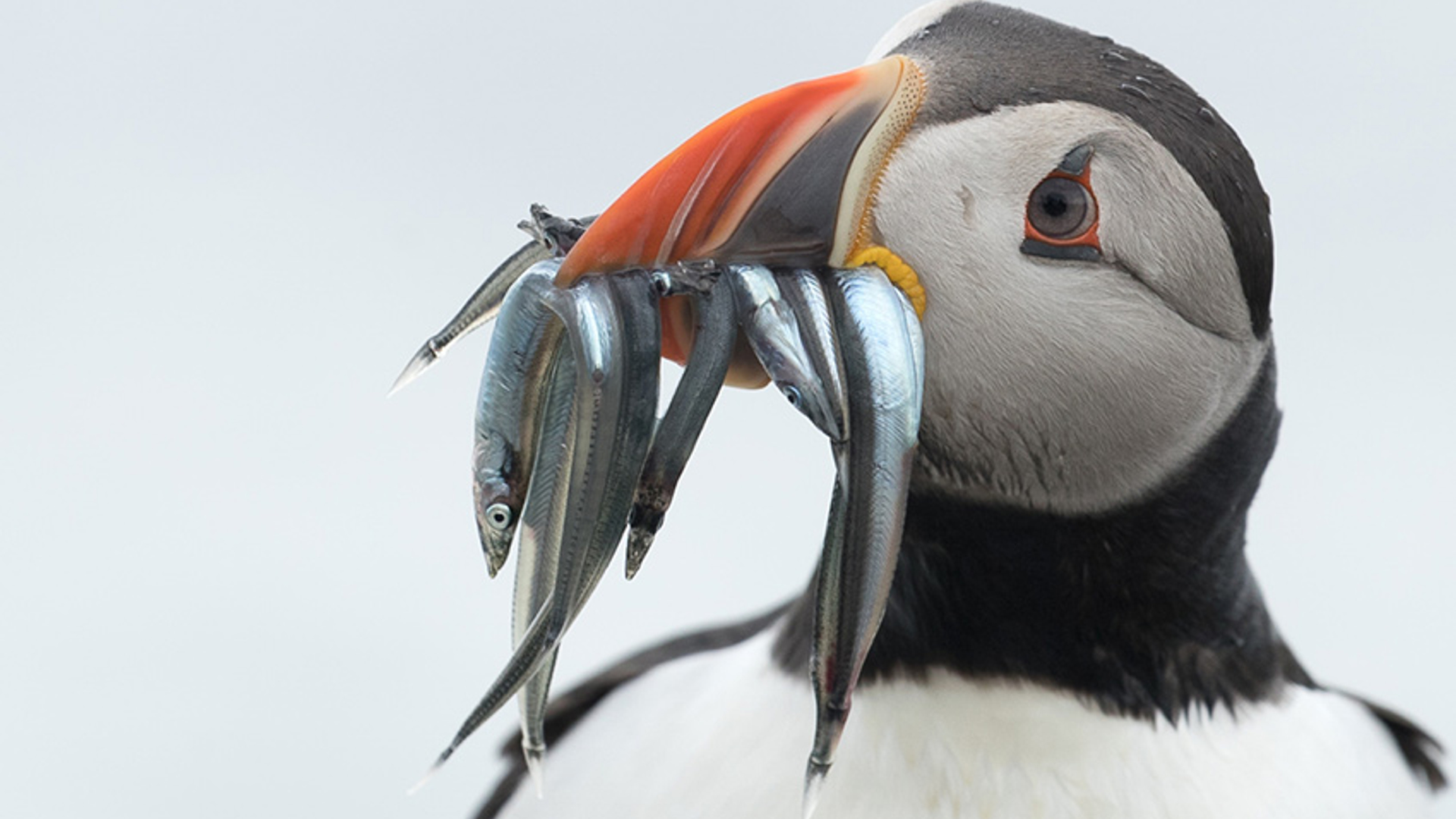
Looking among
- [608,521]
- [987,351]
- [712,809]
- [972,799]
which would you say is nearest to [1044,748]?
[972,799]

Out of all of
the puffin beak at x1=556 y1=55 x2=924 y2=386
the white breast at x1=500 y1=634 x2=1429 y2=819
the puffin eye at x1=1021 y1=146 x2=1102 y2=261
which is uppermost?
the puffin beak at x1=556 y1=55 x2=924 y2=386

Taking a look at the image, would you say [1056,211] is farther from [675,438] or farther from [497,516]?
[497,516]

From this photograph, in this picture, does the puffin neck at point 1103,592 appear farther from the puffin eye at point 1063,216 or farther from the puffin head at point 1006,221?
the puffin eye at point 1063,216

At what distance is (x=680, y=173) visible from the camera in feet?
3.84

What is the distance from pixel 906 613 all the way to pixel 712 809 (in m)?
0.28

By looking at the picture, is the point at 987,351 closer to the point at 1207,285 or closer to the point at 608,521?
the point at 1207,285

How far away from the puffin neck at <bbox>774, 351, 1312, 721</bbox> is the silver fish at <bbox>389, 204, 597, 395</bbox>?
330mm

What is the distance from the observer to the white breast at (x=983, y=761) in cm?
145

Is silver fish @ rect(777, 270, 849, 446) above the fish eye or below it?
above

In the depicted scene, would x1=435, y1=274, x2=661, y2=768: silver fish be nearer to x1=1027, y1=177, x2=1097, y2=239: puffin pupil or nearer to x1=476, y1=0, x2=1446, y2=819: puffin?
x1=476, y1=0, x2=1446, y2=819: puffin

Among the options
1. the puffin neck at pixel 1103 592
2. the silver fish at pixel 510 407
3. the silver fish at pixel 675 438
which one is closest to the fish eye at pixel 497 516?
the silver fish at pixel 510 407

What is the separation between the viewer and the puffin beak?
117 cm

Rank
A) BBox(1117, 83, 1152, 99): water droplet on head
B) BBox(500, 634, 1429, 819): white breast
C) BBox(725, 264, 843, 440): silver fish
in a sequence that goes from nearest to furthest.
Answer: BBox(725, 264, 843, 440): silver fish → BBox(1117, 83, 1152, 99): water droplet on head → BBox(500, 634, 1429, 819): white breast

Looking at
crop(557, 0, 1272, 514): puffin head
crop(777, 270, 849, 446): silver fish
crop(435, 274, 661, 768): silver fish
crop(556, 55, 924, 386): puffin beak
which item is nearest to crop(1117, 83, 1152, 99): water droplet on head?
crop(557, 0, 1272, 514): puffin head
